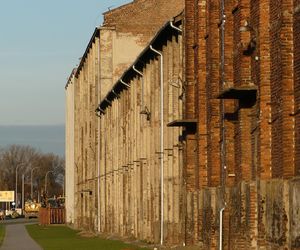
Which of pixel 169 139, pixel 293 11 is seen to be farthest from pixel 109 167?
pixel 293 11

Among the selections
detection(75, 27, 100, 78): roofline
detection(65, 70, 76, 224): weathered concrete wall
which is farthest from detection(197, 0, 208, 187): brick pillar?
detection(65, 70, 76, 224): weathered concrete wall

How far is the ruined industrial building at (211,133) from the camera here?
25516mm

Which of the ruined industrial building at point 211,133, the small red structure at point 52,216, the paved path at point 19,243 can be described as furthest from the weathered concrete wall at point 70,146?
the ruined industrial building at point 211,133

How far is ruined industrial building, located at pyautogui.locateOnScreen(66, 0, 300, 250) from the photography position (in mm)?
25516

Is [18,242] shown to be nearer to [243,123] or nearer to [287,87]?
[243,123]

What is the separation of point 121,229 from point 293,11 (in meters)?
39.8

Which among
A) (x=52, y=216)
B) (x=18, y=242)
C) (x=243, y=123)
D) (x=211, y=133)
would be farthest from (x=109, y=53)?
(x=243, y=123)

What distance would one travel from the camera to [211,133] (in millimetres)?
34844

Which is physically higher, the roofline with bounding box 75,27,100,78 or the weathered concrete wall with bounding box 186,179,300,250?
the roofline with bounding box 75,27,100,78

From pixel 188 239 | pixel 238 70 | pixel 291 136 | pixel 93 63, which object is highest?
pixel 93 63

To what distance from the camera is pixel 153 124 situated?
5072cm

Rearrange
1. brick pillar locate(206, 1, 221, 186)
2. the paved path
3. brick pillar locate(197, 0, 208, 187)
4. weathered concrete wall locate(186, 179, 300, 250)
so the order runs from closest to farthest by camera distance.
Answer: weathered concrete wall locate(186, 179, 300, 250), brick pillar locate(206, 1, 221, 186), brick pillar locate(197, 0, 208, 187), the paved path

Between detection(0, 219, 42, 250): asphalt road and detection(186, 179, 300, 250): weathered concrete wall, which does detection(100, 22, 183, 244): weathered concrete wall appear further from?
detection(186, 179, 300, 250): weathered concrete wall

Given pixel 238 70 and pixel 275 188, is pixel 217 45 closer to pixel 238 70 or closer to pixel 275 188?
pixel 238 70
